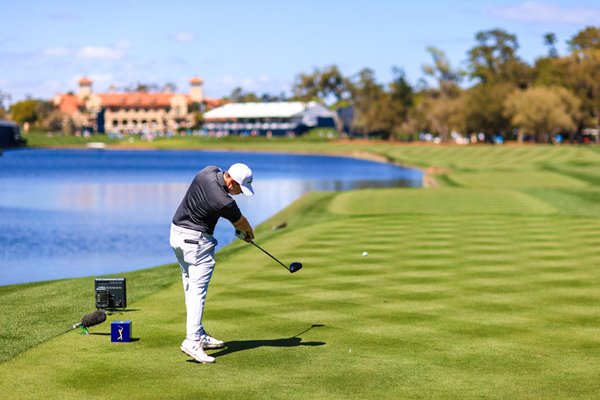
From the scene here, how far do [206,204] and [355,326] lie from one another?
3.82 m

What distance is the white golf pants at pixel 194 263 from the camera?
12023mm

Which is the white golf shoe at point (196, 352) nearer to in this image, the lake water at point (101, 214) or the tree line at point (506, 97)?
the lake water at point (101, 214)

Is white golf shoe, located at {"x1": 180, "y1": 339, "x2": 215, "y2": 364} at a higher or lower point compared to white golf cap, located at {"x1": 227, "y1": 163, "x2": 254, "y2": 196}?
lower

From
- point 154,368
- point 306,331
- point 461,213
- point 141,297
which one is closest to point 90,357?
point 154,368

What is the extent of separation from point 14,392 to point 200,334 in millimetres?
2592

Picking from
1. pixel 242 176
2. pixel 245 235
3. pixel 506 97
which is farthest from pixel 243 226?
pixel 506 97

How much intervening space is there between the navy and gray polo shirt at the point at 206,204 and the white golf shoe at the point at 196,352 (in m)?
1.48

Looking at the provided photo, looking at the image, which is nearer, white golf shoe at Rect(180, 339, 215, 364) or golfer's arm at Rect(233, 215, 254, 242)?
white golf shoe at Rect(180, 339, 215, 364)

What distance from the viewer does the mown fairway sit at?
435 inches

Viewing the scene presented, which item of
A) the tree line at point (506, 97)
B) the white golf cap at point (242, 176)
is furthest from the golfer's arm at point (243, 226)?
the tree line at point (506, 97)

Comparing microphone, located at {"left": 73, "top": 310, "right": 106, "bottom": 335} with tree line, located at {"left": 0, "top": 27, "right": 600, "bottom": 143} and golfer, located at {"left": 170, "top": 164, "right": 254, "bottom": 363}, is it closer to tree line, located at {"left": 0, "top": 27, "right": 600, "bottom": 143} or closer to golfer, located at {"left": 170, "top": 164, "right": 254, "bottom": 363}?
golfer, located at {"left": 170, "top": 164, "right": 254, "bottom": 363}

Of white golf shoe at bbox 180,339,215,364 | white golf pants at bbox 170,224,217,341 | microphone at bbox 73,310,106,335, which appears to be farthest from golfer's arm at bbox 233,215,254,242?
microphone at bbox 73,310,106,335

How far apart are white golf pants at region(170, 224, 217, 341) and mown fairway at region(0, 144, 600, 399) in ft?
1.74

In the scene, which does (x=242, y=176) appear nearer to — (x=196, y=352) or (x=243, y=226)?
(x=243, y=226)
